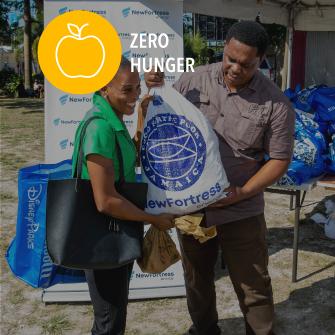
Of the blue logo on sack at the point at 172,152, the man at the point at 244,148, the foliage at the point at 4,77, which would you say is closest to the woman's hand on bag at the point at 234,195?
the man at the point at 244,148

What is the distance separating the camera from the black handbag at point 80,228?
177cm

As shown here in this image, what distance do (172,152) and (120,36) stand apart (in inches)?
50.6

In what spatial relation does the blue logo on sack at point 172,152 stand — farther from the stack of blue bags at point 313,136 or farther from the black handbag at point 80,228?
the stack of blue bags at point 313,136

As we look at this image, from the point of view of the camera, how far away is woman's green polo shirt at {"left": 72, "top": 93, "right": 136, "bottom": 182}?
1.71 meters

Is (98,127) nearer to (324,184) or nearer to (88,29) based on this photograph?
(88,29)

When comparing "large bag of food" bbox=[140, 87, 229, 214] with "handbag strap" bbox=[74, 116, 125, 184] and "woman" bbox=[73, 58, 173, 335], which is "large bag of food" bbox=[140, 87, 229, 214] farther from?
"handbag strap" bbox=[74, 116, 125, 184]

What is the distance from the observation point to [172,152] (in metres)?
2.02

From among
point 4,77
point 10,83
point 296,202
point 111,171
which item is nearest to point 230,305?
point 296,202

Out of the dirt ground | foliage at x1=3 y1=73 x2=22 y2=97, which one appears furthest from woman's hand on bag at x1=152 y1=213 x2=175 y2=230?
foliage at x1=3 y1=73 x2=22 y2=97

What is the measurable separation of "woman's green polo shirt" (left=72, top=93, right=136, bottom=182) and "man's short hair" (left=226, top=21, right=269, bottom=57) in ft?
2.10

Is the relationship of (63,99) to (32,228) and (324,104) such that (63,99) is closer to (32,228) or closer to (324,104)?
(32,228)

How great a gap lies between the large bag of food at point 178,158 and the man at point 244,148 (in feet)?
0.52

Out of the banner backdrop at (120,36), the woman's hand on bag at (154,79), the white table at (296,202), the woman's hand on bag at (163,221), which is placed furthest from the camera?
the white table at (296,202)

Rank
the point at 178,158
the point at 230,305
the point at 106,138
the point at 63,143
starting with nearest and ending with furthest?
the point at 106,138, the point at 178,158, the point at 63,143, the point at 230,305
